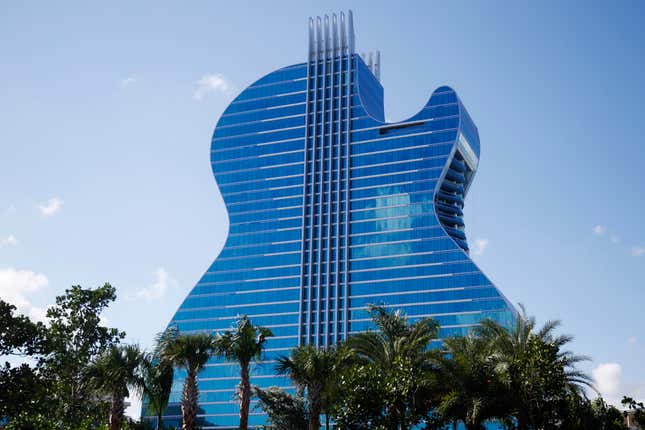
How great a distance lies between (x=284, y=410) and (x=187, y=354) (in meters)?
18.5

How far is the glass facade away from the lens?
134 m

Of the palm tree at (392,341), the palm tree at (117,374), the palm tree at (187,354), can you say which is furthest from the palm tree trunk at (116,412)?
the palm tree at (392,341)

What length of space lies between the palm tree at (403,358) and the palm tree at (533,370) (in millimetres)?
4553

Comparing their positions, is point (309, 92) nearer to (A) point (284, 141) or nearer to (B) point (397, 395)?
(A) point (284, 141)

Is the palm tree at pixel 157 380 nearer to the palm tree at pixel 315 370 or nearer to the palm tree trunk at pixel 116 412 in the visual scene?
the palm tree trunk at pixel 116 412

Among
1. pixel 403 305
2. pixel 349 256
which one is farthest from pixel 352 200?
pixel 403 305

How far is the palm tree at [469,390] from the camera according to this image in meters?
52.1

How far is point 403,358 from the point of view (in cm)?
5225

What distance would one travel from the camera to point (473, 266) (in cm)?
13000

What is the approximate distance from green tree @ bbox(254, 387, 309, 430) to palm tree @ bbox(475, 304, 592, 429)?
2430 centimetres

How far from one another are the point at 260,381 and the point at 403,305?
88.4 ft

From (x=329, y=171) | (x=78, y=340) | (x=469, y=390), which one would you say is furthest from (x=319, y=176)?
(x=469, y=390)

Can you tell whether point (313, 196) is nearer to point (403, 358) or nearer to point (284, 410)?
point (284, 410)

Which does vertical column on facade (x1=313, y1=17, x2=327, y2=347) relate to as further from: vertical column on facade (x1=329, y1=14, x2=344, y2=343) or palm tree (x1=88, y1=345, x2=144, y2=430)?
palm tree (x1=88, y1=345, x2=144, y2=430)
